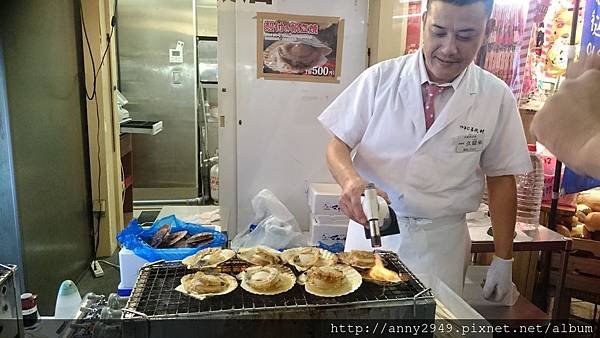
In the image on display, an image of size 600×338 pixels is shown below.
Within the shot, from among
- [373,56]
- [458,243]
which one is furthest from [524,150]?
[373,56]

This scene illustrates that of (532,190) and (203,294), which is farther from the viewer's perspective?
(532,190)

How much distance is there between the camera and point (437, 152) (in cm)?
152

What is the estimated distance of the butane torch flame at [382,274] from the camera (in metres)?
0.96

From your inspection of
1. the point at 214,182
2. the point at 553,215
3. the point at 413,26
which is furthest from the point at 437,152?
the point at 214,182

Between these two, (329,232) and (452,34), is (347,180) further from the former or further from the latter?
(329,232)

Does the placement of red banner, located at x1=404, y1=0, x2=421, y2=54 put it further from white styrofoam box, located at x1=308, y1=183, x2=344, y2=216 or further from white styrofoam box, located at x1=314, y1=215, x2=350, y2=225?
white styrofoam box, located at x1=314, y1=215, x2=350, y2=225

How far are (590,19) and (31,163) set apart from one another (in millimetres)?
2969

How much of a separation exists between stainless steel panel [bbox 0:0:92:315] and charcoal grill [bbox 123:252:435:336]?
1.78 meters

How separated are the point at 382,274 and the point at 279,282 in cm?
23

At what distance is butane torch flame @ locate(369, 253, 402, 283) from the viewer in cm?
96

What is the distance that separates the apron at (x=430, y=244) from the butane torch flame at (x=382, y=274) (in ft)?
1.69

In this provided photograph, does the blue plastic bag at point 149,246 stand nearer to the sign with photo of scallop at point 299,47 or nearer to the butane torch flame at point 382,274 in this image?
the butane torch flame at point 382,274

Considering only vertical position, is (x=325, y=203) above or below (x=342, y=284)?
below

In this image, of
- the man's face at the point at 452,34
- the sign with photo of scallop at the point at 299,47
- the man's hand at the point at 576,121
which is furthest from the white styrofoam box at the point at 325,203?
the man's hand at the point at 576,121
